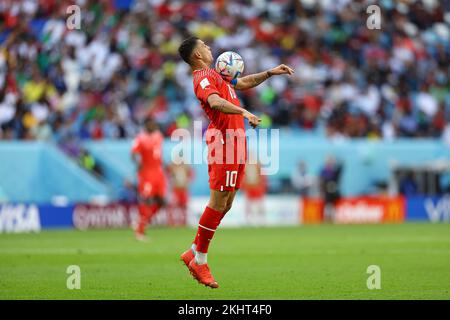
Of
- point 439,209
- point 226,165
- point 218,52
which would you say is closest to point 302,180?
point 439,209

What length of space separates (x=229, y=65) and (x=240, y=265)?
12.2 feet

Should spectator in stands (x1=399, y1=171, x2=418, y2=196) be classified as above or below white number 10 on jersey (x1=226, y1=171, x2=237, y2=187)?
below

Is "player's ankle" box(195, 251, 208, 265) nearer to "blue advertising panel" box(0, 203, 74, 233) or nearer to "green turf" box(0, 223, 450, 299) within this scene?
"green turf" box(0, 223, 450, 299)

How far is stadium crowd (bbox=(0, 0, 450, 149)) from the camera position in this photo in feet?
85.3

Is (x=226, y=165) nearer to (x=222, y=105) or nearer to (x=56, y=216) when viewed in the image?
(x=222, y=105)

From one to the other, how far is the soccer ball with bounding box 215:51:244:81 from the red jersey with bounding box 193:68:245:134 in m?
0.09

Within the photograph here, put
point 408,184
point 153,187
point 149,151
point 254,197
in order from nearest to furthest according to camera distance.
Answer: point 153,187
point 149,151
point 254,197
point 408,184

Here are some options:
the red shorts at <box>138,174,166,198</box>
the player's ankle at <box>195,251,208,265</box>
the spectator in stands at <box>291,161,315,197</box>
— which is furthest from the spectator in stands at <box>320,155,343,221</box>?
the player's ankle at <box>195,251,208,265</box>

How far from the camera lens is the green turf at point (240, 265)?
9555 millimetres

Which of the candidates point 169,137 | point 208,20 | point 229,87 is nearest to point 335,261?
point 229,87

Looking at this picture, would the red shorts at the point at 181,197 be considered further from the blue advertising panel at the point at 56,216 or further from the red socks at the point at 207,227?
the red socks at the point at 207,227

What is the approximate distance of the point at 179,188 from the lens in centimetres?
2705

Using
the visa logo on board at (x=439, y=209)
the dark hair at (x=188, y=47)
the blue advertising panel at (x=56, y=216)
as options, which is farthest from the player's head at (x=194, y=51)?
the visa logo on board at (x=439, y=209)

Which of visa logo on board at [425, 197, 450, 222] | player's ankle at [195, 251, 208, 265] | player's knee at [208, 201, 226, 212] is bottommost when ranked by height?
visa logo on board at [425, 197, 450, 222]
